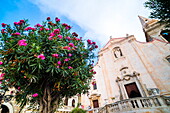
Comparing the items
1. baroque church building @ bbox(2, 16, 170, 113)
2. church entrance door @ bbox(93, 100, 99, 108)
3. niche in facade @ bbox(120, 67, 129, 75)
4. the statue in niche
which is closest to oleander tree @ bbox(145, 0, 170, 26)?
baroque church building @ bbox(2, 16, 170, 113)

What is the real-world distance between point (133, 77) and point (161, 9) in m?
8.94

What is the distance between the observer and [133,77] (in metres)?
10.8

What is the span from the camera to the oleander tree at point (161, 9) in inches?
143

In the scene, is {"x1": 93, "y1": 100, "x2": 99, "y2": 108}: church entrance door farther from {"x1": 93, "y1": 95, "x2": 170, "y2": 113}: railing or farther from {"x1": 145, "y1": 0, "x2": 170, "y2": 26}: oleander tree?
{"x1": 145, "y1": 0, "x2": 170, "y2": 26}: oleander tree

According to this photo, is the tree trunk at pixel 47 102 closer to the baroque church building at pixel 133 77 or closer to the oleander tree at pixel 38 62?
the oleander tree at pixel 38 62

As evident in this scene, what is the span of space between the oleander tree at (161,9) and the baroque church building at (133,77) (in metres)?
3.89

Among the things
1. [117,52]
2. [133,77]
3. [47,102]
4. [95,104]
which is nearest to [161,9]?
[47,102]

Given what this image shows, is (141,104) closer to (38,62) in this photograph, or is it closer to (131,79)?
(131,79)

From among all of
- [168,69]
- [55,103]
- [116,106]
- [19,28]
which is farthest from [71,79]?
[168,69]

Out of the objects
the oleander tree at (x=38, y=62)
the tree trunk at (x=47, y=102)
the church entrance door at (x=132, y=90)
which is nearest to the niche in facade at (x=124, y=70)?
the church entrance door at (x=132, y=90)

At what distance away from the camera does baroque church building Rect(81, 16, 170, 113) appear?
698 cm

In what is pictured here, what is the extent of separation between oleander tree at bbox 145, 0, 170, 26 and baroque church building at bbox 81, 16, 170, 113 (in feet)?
12.8

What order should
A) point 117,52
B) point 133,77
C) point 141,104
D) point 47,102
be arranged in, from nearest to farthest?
point 47,102
point 141,104
point 133,77
point 117,52

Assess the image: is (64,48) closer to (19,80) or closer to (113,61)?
(19,80)
